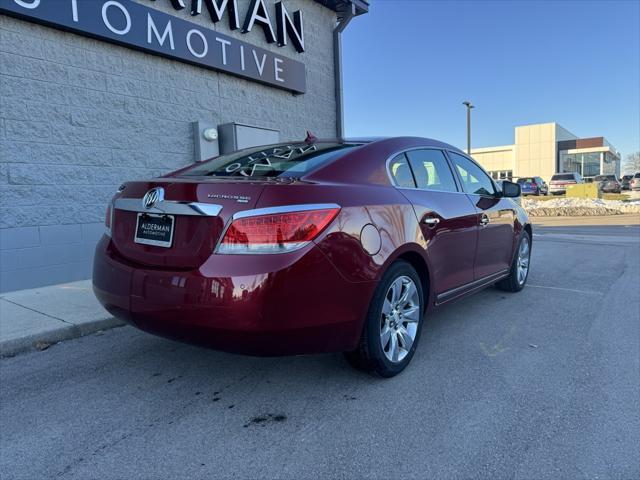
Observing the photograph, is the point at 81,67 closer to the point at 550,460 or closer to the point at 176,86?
the point at 176,86

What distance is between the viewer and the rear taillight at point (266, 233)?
2.45 m

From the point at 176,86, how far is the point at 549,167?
2157 inches

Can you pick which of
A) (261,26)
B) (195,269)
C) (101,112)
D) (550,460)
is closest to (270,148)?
(195,269)

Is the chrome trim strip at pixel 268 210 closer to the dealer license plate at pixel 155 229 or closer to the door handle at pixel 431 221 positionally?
the dealer license plate at pixel 155 229

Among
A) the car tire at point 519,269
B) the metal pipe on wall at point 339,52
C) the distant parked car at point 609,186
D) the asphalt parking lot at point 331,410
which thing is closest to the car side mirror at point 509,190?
the car tire at point 519,269

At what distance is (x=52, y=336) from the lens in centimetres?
396

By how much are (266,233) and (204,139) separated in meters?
5.48

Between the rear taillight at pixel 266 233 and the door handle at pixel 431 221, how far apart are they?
1231mm

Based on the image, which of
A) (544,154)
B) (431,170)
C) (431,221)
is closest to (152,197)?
(431,221)

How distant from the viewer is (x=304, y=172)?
287 cm

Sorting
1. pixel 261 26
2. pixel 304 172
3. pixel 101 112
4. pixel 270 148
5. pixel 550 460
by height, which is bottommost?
pixel 550 460

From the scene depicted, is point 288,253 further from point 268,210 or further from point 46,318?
point 46,318

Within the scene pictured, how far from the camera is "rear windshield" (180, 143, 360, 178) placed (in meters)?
2.98

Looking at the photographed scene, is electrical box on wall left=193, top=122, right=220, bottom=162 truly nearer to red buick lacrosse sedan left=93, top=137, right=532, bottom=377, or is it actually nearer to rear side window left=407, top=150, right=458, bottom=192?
red buick lacrosse sedan left=93, top=137, right=532, bottom=377
